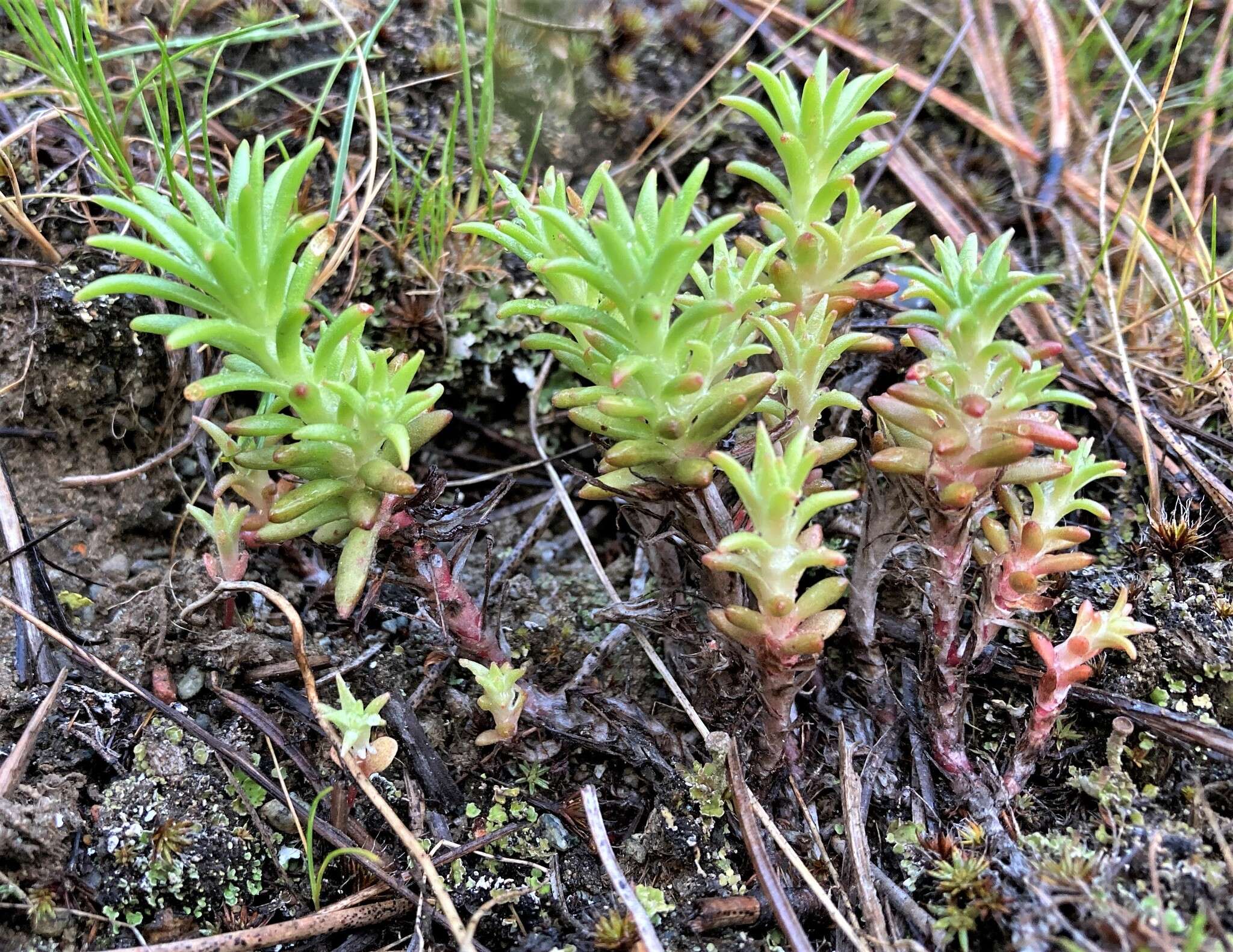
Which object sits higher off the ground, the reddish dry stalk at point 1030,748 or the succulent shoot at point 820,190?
the succulent shoot at point 820,190

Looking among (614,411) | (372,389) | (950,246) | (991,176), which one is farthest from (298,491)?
(991,176)

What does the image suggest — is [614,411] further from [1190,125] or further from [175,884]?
[1190,125]

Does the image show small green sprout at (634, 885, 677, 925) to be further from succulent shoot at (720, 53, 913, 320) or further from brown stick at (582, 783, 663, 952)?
succulent shoot at (720, 53, 913, 320)

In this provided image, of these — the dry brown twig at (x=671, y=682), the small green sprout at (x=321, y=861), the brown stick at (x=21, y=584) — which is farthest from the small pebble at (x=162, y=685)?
the dry brown twig at (x=671, y=682)

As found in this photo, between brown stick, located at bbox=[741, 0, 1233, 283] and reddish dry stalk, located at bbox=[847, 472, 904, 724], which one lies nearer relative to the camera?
reddish dry stalk, located at bbox=[847, 472, 904, 724]

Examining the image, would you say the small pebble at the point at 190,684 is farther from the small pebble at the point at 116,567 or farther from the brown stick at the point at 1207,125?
the brown stick at the point at 1207,125

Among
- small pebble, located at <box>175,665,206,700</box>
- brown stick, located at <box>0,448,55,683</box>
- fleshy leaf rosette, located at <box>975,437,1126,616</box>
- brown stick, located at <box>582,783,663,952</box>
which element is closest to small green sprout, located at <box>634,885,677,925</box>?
brown stick, located at <box>582,783,663,952</box>
